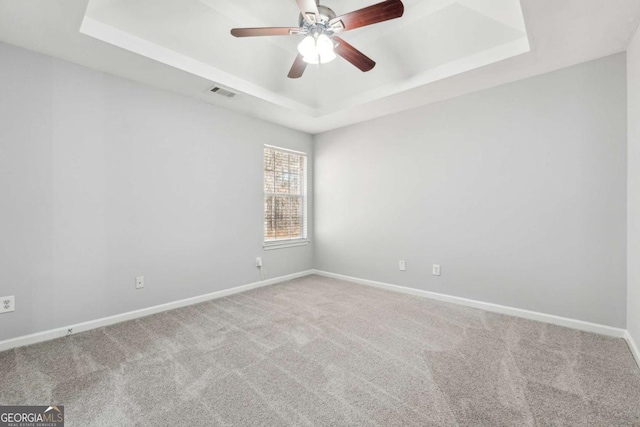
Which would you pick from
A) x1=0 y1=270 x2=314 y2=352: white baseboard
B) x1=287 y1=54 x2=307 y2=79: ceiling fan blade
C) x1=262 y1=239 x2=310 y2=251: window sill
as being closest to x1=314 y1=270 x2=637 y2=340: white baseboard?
x1=262 y1=239 x2=310 y2=251: window sill

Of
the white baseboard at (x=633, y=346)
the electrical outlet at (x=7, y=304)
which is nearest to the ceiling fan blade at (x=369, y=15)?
the white baseboard at (x=633, y=346)

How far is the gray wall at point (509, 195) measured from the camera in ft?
7.75

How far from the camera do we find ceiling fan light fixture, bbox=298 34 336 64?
193 cm

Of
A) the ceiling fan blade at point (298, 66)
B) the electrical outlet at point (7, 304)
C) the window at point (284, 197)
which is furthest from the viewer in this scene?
the window at point (284, 197)

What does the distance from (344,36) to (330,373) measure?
297 centimetres

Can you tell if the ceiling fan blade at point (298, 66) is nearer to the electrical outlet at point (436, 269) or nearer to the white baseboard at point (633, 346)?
the electrical outlet at point (436, 269)

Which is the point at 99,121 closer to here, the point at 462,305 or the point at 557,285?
the point at 462,305

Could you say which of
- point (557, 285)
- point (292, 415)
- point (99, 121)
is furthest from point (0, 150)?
point (557, 285)

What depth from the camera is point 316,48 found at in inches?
78.3

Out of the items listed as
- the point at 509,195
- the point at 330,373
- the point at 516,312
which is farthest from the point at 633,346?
the point at 330,373

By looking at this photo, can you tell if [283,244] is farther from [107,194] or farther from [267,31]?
[267,31]

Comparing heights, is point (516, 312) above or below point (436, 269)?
below

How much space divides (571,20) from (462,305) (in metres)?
2.66

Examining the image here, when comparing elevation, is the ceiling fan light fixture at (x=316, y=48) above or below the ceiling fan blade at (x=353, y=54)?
below
